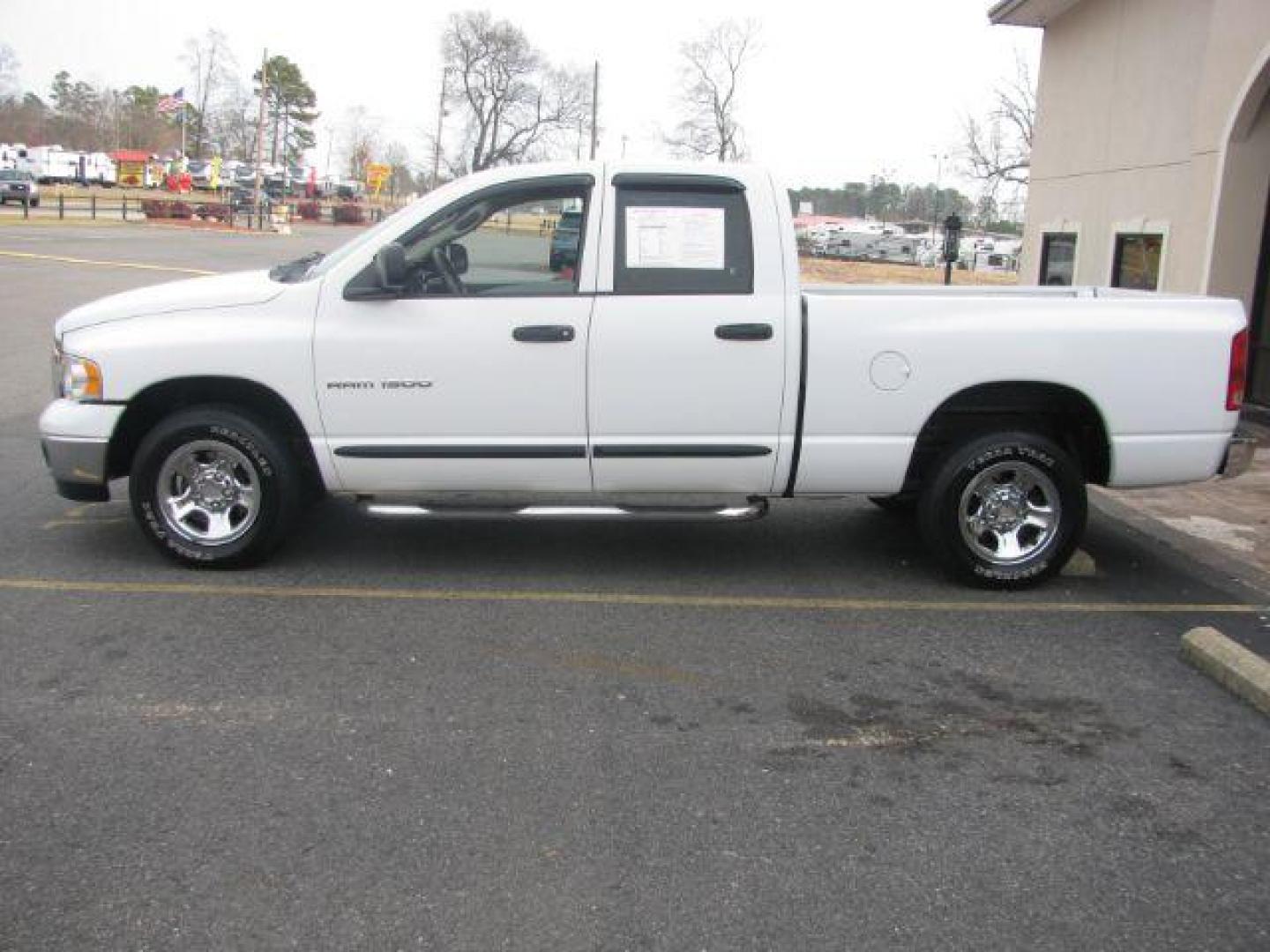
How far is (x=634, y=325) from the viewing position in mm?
5730

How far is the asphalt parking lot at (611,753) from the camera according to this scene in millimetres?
3215

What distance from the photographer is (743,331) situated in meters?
5.70

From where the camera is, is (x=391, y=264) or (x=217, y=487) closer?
(x=391, y=264)

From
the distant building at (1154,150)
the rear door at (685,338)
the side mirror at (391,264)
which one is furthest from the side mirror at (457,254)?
the distant building at (1154,150)

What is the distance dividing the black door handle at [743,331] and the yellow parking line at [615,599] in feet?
4.13

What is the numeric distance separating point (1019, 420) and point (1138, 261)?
776cm

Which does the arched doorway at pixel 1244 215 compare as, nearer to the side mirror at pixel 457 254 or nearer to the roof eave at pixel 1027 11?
the roof eave at pixel 1027 11

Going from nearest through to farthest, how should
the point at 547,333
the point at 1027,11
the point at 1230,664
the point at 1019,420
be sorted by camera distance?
the point at 1230,664 < the point at 547,333 < the point at 1019,420 < the point at 1027,11

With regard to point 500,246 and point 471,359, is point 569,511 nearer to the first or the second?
point 471,359

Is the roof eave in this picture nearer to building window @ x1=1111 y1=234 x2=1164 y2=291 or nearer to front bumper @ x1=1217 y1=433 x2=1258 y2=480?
building window @ x1=1111 y1=234 x2=1164 y2=291

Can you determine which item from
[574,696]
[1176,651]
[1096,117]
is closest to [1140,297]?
[1176,651]

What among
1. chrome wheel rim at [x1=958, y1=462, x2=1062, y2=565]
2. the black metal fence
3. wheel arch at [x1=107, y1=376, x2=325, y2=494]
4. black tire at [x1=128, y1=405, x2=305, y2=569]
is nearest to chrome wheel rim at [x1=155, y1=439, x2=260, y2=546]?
black tire at [x1=128, y1=405, x2=305, y2=569]

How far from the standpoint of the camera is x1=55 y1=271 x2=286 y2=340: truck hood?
19.2 feet

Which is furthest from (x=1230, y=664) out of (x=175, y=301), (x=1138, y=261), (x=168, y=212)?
(x=168, y=212)
